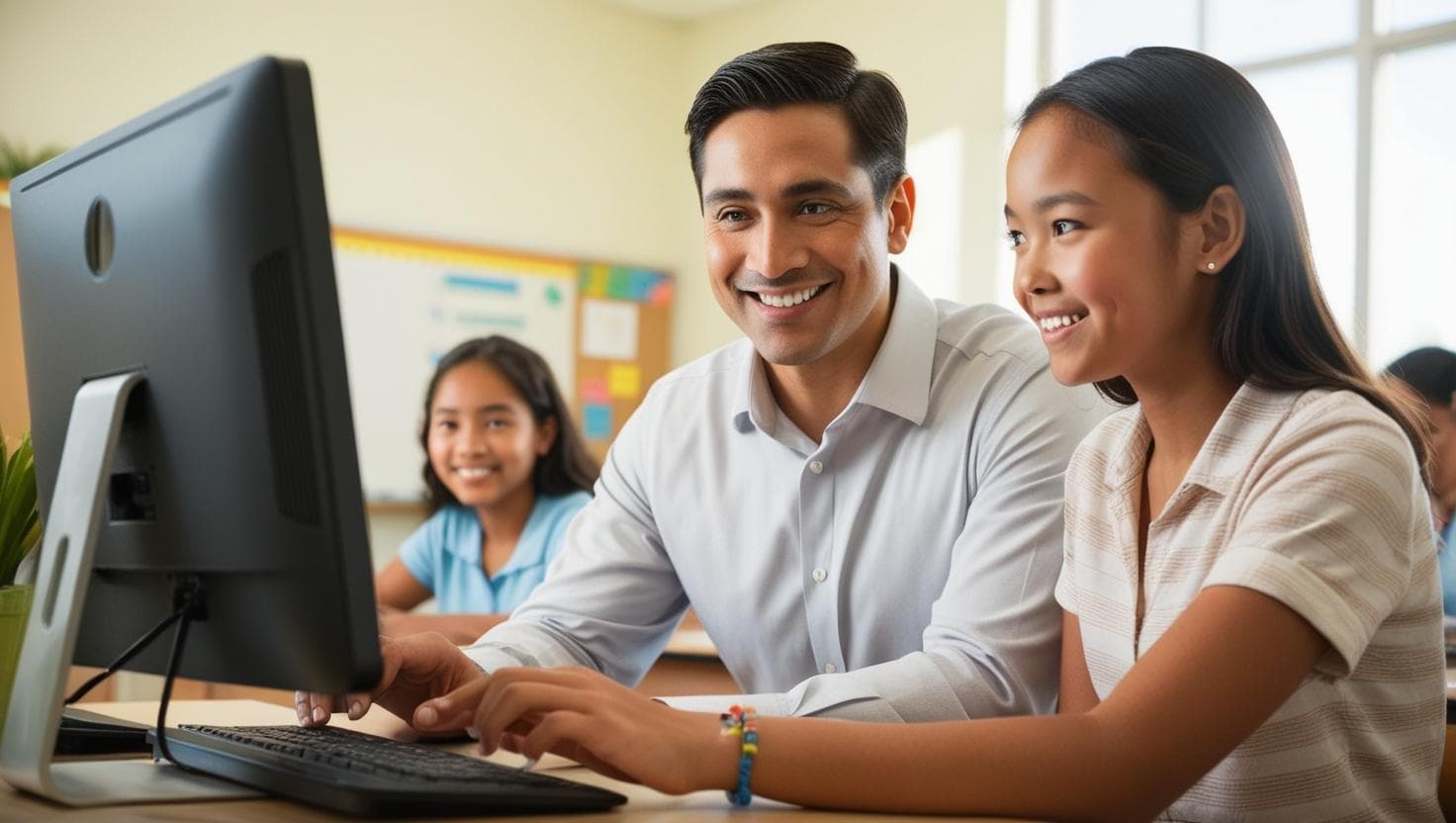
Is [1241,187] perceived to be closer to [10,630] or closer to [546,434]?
[10,630]

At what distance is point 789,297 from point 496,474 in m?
1.60

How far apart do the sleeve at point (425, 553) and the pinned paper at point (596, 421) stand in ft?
7.97

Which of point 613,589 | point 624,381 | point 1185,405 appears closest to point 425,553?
point 613,589

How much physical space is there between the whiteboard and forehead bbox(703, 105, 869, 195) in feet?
11.4

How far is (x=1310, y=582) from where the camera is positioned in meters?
1.00

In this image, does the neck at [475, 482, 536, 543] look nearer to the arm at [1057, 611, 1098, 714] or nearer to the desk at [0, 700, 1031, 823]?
the arm at [1057, 611, 1098, 714]

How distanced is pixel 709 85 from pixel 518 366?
1.58m

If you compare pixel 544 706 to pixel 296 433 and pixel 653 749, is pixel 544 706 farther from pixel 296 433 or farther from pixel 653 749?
pixel 296 433

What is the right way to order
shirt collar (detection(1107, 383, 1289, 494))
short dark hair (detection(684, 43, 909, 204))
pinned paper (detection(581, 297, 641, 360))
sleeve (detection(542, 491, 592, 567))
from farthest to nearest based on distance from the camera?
pinned paper (detection(581, 297, 641, 360)) → sleeve (detection(542, 491, 592, 567)) → short dark hair (detection(684, 43, 909, 204)) → shirt collar (detection(1107, 383, 1289, 494))

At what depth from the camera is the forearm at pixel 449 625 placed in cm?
260

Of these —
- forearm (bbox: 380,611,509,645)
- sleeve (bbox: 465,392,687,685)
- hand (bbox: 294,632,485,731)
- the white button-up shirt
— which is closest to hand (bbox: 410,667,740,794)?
hand (bbox: 294,632,485,731)

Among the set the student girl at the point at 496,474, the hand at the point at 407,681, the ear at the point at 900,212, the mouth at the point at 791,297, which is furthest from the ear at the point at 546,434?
the hand at the point at 407,681

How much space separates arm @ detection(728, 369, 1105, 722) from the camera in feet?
4.18

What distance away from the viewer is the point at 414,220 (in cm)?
530
